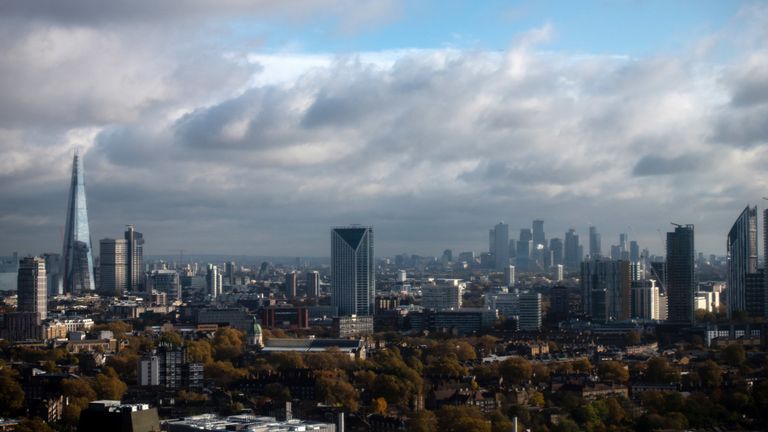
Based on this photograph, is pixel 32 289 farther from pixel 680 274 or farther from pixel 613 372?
pixel 613 372

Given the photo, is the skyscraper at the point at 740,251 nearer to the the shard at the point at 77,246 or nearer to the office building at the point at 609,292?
the office building at the point at 609,292

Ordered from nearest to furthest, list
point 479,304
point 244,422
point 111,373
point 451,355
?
point 244,422
point 111,373
point 451,355
point 479,304

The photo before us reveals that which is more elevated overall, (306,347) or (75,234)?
(75,234)

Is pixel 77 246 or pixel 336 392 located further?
pixel 77 246

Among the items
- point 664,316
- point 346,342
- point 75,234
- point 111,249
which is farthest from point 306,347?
point 111,249

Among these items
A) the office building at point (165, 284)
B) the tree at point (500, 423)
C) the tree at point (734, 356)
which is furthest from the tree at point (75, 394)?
the office building at point (165, 284)

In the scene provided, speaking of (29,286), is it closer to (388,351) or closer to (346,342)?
(346,342)

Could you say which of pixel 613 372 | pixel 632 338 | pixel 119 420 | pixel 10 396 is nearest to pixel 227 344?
pixel 613 372
